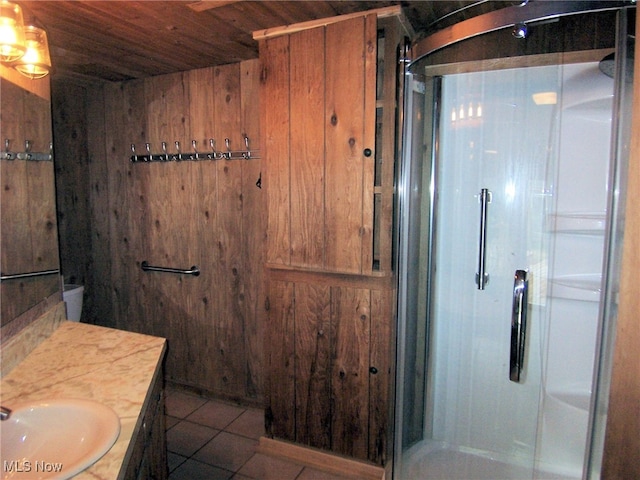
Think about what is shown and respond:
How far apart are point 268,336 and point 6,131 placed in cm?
147

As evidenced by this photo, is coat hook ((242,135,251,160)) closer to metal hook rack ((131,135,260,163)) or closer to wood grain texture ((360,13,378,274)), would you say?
metal hook rack ((131,135,260,163))

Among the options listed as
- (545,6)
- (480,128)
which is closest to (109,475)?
(545,6)

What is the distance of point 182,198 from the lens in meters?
2.92

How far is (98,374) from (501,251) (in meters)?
1.85

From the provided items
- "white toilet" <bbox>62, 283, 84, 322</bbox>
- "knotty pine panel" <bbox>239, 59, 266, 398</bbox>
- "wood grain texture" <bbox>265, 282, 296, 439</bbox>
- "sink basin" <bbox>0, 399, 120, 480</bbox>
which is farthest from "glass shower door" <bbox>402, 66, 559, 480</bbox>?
"white toilet" <bbox>62, 283, 84, 322</bbox>

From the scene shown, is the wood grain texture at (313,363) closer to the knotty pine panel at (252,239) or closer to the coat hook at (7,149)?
the knotty pine panel at (252,239)

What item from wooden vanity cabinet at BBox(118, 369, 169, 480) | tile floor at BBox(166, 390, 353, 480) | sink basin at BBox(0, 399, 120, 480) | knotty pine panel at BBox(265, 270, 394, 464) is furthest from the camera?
tile floor at BBox(166, 390, 353, 480)

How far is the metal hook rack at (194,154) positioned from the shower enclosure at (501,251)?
1.16 metres

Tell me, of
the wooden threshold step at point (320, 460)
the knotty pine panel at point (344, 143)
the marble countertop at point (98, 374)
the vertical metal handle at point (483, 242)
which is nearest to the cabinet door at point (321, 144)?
the knotty pine panel at point (344, 143)

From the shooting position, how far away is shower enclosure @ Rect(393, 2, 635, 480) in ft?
6.22

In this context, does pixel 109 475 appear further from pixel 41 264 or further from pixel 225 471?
pixel 225 471

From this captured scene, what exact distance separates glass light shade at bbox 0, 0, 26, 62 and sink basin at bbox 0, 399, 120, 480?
1.20m

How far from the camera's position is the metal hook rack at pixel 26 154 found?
1.49 metres

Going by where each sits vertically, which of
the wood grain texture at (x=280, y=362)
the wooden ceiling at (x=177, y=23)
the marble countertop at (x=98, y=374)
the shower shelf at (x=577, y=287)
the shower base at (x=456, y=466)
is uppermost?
the wooden ceiling at (x=177, y=23)
